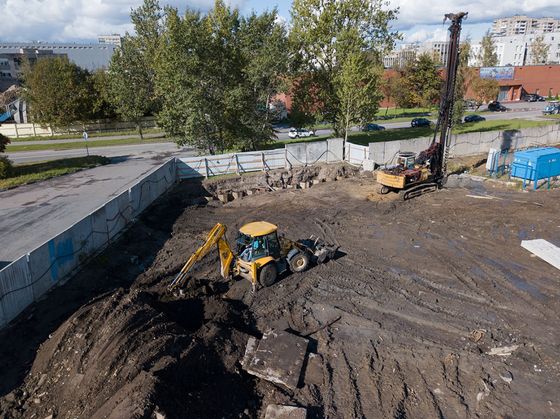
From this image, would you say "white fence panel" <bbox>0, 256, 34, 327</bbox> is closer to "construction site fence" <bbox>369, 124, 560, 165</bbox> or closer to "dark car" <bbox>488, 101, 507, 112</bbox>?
"construction site fence" <bbox>369, 124, 560, 165</bbox>

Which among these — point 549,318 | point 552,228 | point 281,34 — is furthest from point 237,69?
point 549,318

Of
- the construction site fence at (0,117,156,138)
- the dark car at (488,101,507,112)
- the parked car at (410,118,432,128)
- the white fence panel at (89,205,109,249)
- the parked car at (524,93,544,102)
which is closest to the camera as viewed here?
the white fence panel at (89,205,109,249)

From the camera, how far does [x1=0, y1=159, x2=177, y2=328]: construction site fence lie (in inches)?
456

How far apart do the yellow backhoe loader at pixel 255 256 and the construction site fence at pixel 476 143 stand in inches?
685

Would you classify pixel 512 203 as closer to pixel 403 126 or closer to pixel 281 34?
pixel 281 34

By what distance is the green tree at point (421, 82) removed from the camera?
54.3m

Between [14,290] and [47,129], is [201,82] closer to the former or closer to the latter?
[14,290]

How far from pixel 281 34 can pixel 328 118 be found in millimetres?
7945

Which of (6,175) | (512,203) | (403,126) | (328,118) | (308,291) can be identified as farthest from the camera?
(403,126)

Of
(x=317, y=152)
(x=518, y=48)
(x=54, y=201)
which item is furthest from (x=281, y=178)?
(x=518, y=48)

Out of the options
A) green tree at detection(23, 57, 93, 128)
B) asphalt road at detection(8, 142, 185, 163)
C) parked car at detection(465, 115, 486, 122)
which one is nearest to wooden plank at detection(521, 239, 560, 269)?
asphalt road at detection(8, 142, 185, 163)

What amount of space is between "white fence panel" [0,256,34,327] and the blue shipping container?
83.6ft

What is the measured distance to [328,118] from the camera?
34.0m

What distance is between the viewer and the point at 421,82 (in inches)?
2240
